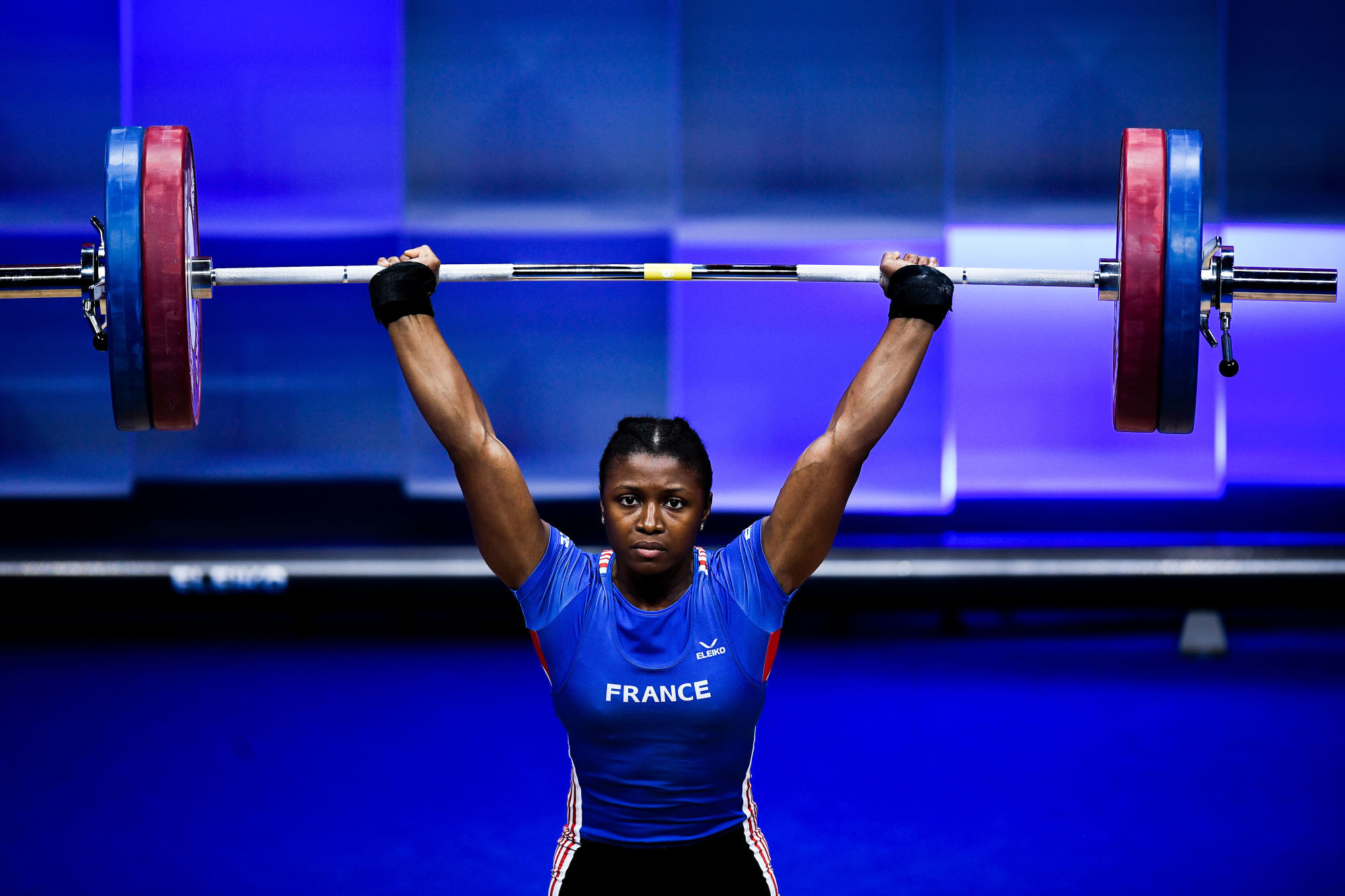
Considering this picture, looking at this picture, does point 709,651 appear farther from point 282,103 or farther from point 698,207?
point 282,103

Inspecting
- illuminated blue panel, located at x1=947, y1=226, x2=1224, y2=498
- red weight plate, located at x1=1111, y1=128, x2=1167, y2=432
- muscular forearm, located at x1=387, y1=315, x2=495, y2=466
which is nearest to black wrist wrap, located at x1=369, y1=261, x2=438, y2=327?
muscular forearm, located at x1=387, y1=315, x2=495, y2=466

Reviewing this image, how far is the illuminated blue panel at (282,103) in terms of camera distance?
620 cm

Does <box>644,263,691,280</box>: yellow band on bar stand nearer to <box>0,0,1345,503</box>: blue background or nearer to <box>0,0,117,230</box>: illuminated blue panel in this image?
<box>0,0,1345,503</box>: blue background

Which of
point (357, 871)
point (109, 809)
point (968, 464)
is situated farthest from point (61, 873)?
point (968, 464)

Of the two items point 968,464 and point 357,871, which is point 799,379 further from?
point 357,871

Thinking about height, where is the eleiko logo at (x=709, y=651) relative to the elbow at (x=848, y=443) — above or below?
below

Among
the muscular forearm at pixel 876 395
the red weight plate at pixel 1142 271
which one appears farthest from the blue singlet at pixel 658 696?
the red weight plate at pixel 1142 271

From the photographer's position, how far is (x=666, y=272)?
2688 mm

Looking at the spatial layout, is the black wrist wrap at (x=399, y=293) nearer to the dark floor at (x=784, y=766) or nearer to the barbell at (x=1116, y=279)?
the barbell at (x=1116, y=279)

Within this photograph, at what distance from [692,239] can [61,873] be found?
13.6 ft

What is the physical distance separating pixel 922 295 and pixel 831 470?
1.34 ft

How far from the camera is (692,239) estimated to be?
20.8 feet

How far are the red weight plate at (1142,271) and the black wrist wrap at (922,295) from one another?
50 cm

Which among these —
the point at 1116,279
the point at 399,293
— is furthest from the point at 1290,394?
the point at 399,293
